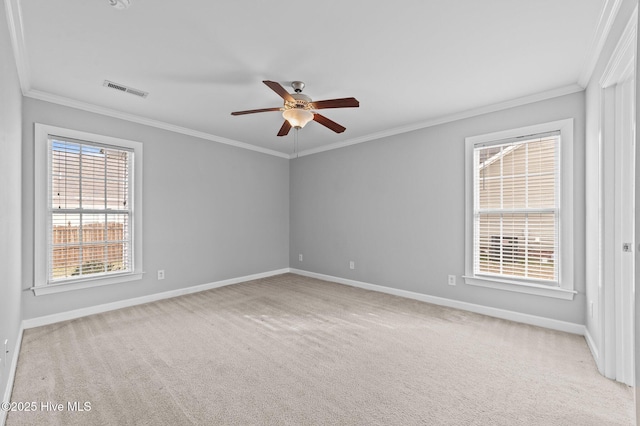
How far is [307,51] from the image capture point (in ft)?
7.80

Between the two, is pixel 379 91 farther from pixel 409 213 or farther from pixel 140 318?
pixel 140 318

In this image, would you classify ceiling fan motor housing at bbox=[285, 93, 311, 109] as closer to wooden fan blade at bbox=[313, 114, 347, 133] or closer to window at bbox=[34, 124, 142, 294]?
wooden fan blade at bbox=[313, 114, 347, 133]

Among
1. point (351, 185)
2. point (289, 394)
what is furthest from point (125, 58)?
point (351, 185)

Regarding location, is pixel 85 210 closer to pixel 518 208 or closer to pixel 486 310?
pixel 486 310

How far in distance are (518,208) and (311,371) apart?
2.87 m

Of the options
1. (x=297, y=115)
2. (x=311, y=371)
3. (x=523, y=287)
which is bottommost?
(x=311, y=371)

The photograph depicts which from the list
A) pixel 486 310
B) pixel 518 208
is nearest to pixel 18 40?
pixel 518 208

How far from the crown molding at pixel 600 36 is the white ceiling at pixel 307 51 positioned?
17mm

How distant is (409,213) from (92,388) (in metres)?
3.85

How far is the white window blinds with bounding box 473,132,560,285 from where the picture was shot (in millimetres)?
3148

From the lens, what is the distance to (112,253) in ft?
12.3

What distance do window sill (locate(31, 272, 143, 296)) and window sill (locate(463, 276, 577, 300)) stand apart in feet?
14.3

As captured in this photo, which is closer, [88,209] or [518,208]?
[518,208]

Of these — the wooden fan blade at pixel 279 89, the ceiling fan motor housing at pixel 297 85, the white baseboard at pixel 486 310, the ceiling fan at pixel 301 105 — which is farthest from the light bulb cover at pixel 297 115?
the white baseboard at pixel 486 310
